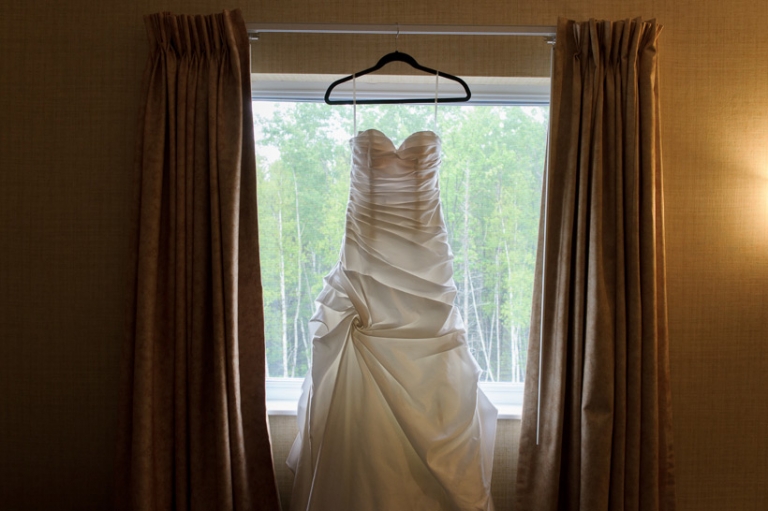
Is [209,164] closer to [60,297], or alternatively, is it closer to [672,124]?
[60,297]

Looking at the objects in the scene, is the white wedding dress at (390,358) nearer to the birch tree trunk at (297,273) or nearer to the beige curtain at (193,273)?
the beige curtain at (193,273)

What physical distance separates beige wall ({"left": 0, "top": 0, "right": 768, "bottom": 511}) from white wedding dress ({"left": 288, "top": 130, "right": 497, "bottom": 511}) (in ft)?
1.71

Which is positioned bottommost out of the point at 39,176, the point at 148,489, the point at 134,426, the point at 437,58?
the point at 148,489

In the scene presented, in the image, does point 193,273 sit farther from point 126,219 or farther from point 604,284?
point 604,284

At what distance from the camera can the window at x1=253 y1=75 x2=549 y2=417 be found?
1865mm

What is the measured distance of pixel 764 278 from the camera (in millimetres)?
1707

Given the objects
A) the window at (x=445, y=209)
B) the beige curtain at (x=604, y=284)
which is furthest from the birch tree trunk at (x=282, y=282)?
the beige curtain at (x=604, y=284)

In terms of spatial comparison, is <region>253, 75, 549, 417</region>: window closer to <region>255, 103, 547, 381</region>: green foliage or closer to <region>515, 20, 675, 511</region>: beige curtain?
<region>255, 103, 547, 381</region>: green foliage

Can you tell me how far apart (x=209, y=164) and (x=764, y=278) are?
186 centimetres

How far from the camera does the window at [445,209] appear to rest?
1.87 m

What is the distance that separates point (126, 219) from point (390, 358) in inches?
39.5

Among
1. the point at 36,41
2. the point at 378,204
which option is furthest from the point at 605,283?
the point at 36,41

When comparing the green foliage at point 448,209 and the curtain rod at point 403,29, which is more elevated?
the curtain rod at point 403,29

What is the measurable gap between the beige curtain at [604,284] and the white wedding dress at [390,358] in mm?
288
